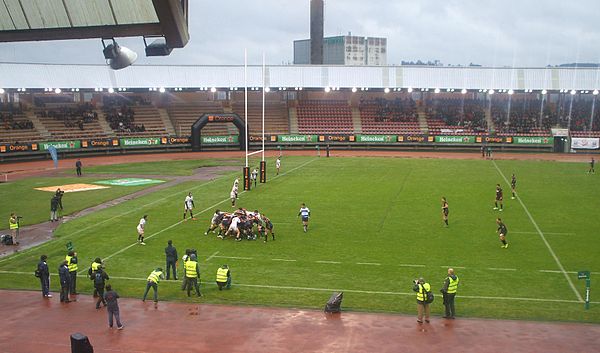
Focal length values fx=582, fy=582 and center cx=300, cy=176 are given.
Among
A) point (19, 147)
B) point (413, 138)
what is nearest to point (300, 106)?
point (413, 138)

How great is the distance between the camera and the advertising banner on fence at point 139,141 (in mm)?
71812

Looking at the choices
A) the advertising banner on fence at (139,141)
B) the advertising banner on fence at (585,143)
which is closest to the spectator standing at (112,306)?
the advertising banner on fence at (139,141)

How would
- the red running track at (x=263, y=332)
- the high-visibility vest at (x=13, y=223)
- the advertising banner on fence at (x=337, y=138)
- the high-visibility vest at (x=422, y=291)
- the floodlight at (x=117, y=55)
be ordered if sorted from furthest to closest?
Result: the advertising banner on fence at (x=337, y=138), the high-visibility vest at (x=13, y=223), the high-visibility vest at (x=422, y=291), the red running track at (x=263, y=332), the floodlight at (x=117, y=55)

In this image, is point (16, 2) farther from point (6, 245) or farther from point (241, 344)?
point (6, 245)

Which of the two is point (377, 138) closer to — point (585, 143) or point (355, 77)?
point (355, 77)

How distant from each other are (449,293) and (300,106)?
2710 inches

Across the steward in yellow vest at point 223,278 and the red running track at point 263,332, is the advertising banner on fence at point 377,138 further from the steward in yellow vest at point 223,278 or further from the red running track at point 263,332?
the red running track at point 263,332

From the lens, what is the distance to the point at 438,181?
1850 inches

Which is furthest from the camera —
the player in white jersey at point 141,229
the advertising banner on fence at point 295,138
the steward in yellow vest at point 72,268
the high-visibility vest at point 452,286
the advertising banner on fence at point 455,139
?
the advertising banner on fence at point 295,138

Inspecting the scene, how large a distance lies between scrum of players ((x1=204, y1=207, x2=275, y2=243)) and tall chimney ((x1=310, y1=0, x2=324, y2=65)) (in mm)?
70713

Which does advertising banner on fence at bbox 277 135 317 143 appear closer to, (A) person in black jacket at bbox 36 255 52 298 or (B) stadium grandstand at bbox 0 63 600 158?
(B) stadium grandstand at bbox 0 63 600 158

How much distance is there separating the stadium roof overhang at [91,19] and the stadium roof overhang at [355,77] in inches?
2564

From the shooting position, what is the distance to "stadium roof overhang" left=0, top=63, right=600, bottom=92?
75625 mm

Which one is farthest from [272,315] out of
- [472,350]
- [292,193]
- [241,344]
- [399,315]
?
[292,193]
